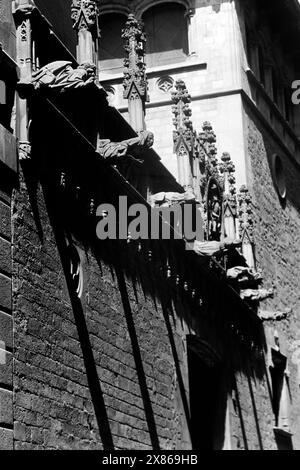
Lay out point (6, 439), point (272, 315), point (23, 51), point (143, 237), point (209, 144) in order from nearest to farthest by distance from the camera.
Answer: point (6, 439)
point (23, 51)
point (143, 237)
point (209, 144)
point (272, 315)

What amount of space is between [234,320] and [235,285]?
26.8 inches

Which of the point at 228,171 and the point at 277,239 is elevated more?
the point at 277,239

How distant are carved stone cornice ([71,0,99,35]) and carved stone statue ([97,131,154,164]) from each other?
1.49 m

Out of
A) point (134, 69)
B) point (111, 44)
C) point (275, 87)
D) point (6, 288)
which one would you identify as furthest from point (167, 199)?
point (275, 87)

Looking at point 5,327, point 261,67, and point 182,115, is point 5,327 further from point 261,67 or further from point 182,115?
point 261,67

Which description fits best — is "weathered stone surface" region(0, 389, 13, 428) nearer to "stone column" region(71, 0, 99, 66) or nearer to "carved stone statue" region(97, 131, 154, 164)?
"carved stone statue" region(97, 131, 154, 164)

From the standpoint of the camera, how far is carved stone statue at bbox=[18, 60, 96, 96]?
12.4 m

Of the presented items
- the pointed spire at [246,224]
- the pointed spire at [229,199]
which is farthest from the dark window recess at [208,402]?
the pointed spire at [246,224]

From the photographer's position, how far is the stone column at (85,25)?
14297 mm

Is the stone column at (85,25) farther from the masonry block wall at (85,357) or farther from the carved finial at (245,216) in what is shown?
the carved finial at (245,216)

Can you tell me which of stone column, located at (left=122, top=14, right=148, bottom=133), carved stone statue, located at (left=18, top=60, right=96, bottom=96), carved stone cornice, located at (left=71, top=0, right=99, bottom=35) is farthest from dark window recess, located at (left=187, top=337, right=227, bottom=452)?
carved stone statue, located at (left=18, top=60, right=96, bottom=96)

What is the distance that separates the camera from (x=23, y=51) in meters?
12.7

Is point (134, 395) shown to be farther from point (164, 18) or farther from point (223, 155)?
point (164, 18)

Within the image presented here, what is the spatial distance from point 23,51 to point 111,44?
13764 millimetres
